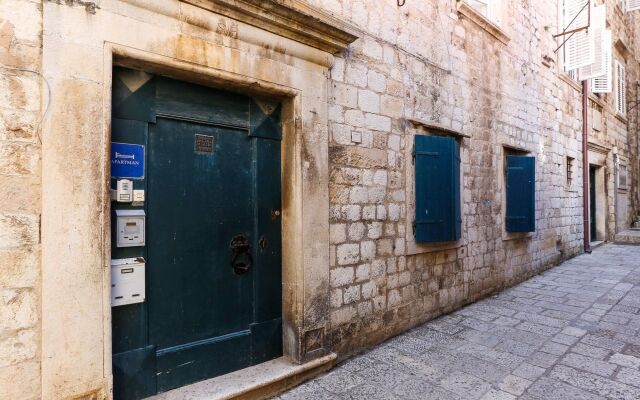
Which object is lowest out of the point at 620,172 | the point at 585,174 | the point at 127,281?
the point at 127,281

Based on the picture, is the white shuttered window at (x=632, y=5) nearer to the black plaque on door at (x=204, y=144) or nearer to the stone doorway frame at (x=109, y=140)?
the stone doorway frame at (x=109, y=140)

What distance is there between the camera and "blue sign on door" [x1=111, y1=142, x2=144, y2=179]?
2334 millimetres

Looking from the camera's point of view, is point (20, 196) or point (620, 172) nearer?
point (20, 196)

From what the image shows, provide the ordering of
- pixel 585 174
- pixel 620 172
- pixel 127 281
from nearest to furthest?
pixel 127 281 → pixel 585 174 → pixel 620 172

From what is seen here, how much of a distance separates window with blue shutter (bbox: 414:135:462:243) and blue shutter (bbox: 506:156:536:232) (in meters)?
1.88

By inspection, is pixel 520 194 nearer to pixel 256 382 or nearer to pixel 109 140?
pixel 256 382

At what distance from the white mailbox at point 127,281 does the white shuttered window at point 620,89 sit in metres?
13.6

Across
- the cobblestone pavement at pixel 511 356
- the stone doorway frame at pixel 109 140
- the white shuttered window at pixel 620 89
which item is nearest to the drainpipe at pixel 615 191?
the white shuttered window at pixel 620 89

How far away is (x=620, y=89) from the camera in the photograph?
1139 cm

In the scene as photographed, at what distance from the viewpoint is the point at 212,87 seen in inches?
109

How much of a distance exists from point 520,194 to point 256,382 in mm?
5226

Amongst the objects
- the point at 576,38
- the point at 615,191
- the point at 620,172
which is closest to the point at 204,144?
the point at 576,38

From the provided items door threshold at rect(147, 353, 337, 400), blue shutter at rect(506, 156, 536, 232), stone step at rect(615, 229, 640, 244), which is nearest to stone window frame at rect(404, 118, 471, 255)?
door threshold at rect(147, 353, 337, 400)

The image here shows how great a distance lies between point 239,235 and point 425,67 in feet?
9.93
